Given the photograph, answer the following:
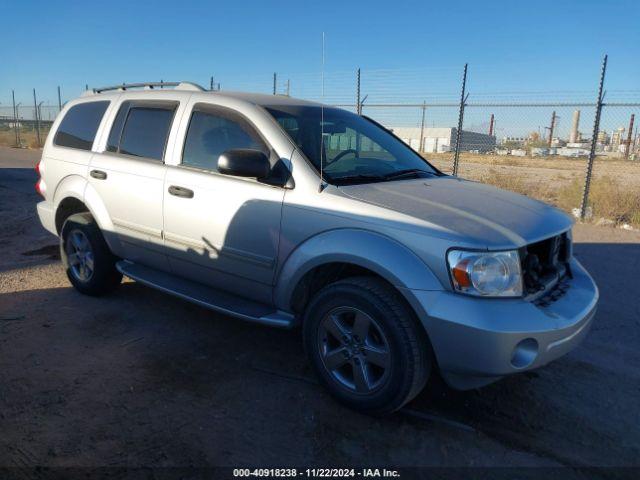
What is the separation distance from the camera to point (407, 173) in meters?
3.78

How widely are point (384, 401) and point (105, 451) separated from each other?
58.0 inches

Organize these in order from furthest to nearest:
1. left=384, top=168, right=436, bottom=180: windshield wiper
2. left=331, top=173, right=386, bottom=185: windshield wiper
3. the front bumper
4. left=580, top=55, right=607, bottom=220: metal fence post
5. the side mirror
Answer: left=580, top=55, right=607, bottom=220: metal fence post → left=384, top=168, right=436, bottom=180: windshield wiper → left=331, top=173, right=386, bottom=185: windshield wiper → the side mirror → the front bumper

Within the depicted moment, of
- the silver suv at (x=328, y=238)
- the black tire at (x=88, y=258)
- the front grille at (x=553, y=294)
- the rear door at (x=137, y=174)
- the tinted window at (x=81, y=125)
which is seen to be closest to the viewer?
the silver suv at (x=328, y=238)

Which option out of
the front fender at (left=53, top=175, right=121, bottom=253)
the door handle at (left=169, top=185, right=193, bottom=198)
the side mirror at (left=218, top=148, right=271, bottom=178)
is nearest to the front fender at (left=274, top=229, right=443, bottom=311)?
the side mirror at (left=218, top=148, right=271, bottom=178)

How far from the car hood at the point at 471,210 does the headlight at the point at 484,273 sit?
0.24ft

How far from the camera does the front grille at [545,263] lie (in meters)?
2.80

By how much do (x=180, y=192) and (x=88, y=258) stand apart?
1.52 metres

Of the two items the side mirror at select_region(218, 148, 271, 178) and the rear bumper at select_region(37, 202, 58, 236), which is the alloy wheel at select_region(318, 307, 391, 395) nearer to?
the side mirror at select_region(218, 148, 271, 178)

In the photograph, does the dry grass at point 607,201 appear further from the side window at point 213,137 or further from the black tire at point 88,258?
the black tire at point 88,258

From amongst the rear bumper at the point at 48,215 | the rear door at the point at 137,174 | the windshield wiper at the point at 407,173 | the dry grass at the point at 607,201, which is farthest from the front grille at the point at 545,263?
the dry grass at the point at 607,201

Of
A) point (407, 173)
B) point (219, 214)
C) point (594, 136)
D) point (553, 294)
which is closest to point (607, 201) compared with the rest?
point (594, 136)

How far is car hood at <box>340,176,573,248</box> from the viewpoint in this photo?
8.73 ft

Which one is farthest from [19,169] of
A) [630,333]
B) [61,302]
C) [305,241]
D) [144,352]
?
[630,333]

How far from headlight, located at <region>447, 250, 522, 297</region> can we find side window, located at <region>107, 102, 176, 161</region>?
2.48 m
